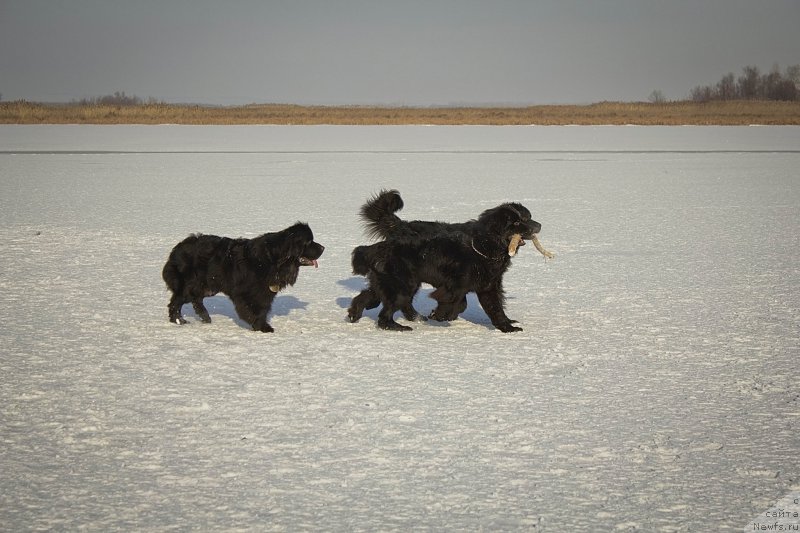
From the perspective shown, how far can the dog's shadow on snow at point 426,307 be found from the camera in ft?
25.2

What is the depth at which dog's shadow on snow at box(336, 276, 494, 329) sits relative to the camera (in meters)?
7.68

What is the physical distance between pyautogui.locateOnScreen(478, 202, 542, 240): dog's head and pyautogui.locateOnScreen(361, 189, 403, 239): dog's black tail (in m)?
0.75

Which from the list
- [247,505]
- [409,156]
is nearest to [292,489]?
[247,505]

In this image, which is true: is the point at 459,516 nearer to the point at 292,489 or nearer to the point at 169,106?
the point at 292,489

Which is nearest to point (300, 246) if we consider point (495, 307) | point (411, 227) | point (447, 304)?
point (411, 227)

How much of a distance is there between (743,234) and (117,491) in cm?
1047

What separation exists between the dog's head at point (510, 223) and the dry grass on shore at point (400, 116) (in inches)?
2071

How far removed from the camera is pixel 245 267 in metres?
6.93

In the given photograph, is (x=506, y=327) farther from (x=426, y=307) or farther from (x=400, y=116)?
(x=400, y=116)

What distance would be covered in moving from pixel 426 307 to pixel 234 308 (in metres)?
1.75

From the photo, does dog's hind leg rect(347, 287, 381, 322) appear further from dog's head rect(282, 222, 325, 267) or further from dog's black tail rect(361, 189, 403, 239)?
dog's head rect(282, 222, 325, 267)

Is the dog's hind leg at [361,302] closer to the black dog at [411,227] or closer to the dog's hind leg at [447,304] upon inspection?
the black dog at [411,227]

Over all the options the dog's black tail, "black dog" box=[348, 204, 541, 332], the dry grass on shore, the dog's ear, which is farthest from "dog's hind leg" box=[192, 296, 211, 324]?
the dry grass on shore

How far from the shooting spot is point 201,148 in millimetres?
33250
